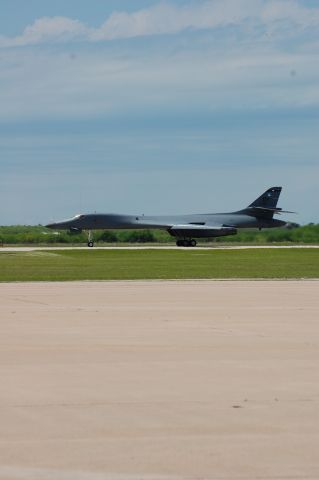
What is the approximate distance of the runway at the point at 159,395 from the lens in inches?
300

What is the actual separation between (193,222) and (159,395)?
8809cm

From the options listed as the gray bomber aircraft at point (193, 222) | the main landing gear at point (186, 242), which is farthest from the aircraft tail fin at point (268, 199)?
the main landing gear at point (186, 242)

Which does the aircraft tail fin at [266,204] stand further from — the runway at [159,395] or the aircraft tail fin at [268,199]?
the runway at [159,395]

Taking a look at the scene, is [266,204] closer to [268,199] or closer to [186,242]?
[268,199]

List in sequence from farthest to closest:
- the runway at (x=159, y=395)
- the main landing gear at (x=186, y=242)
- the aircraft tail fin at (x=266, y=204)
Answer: the aircraft tail fin at (x=266, y=204) < the main landing gear at (x=186, y=242) < the runway at (x=159, y=395)

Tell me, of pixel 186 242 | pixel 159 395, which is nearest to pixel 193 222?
pixel 186 242

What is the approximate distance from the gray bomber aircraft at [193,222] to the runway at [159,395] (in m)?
72.2

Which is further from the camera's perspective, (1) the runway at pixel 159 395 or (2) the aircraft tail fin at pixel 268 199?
(2) the aircraft tail fin at pixel 268 199

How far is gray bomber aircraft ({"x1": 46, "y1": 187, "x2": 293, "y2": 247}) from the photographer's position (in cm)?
9338

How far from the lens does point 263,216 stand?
329ft

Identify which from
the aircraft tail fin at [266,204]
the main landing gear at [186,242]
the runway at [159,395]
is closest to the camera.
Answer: the runway at [159,395]

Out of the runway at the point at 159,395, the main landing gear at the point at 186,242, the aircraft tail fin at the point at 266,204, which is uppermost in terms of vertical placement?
the aircraft tail fin at the point at 266,204

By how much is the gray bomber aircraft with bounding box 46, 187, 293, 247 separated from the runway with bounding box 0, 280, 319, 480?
7225 cm

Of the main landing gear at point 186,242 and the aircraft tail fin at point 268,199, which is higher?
the aircraft tail fin at point 268,199
